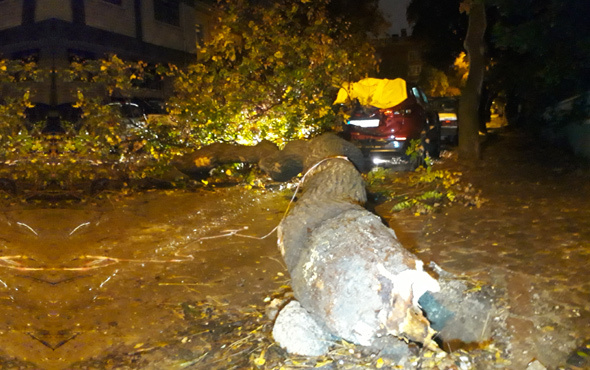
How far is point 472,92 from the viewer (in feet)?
42.0

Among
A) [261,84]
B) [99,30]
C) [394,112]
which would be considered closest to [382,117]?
[394,112]

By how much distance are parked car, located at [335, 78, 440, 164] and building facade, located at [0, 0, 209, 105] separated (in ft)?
21.8

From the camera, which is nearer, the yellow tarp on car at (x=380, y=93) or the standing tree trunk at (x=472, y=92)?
the yellow tarp on car at (x=380, y=93)

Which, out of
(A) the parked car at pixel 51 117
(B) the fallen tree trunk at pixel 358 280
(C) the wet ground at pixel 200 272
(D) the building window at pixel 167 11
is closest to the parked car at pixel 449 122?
(C) the wet ground at pixel 200 272

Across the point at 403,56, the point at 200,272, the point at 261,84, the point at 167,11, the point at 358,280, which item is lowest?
the point at 200,272

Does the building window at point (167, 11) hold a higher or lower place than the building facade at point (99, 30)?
higher

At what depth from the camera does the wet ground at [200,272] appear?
4109mm

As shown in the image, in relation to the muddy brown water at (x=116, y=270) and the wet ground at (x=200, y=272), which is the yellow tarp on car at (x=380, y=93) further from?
the muddy brown water at (x=116, y=270)

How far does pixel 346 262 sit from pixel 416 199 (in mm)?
4316

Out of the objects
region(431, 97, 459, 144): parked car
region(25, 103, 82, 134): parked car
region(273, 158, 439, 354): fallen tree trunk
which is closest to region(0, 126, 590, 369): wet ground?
region(273, 158, 439, 354): fallen tree trunk

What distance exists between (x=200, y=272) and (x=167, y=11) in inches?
774

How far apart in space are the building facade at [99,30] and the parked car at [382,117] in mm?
6652

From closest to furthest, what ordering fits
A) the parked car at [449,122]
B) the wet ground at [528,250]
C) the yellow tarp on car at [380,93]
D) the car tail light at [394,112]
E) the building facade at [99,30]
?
the wet ground at [528,250] < the car tail light at [394,112] < the yellow tarp on car at [380,93] < the building facade at [99,30] < the parked car at [449,122]

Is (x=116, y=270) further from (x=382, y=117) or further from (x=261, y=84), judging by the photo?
(x=382, y=117)
